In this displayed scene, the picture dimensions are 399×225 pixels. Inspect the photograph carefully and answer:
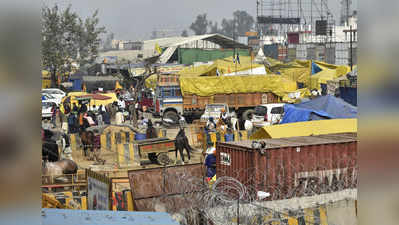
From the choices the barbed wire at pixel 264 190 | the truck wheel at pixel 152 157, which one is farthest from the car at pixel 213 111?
the barbed wire at pixel 264 190

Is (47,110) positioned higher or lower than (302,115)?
lower

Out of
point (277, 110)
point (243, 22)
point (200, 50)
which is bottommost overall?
point (277, 110)

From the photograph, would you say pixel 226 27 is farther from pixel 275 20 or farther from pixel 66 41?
pixel 66 41

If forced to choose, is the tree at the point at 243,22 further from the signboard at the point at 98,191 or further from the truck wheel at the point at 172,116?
the signboard at the point at 98,191

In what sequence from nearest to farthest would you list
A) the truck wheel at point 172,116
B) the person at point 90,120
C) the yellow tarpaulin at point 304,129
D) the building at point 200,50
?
the yellow tarpaulin at point 304,129 → the person at point 90,120 → the truck wheel at point 172,116 → the building at point 200,50

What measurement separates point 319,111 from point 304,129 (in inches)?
181

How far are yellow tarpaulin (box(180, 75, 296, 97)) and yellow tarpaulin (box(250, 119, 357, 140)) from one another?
1049cm

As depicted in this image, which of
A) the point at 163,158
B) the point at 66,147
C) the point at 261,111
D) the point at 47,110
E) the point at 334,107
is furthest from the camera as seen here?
the point at 47,110

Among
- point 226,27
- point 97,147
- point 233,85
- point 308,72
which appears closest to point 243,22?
point 226,27

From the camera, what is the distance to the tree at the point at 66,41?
130 ft

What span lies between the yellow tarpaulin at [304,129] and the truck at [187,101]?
954 cm

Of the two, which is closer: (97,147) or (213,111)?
(97,147)

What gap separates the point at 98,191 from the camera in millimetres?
8984
